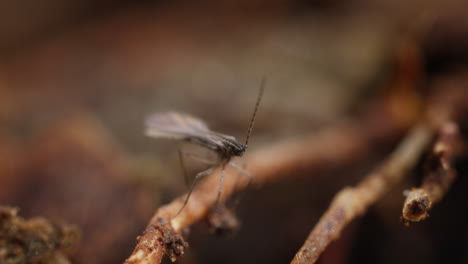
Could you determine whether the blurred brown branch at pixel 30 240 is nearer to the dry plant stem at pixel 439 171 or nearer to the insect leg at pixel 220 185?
the insect leg at pixel 220 185

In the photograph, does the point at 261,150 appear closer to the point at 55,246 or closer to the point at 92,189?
the point at 92,189

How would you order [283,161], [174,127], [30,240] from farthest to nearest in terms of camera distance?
[283,161] → [174,127] → [30,240]

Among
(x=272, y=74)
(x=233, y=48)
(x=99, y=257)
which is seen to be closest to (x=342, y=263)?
(x=99, y=257)

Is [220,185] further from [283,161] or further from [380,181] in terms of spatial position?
[380,181]

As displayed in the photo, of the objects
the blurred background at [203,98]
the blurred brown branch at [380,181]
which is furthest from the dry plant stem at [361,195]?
the blurred background at [203,98]

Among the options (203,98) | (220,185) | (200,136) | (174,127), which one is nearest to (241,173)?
(220,185)

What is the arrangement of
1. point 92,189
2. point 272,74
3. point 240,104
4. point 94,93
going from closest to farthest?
point 92,189 < point 240,104 < point 272,74 < point 94,93
